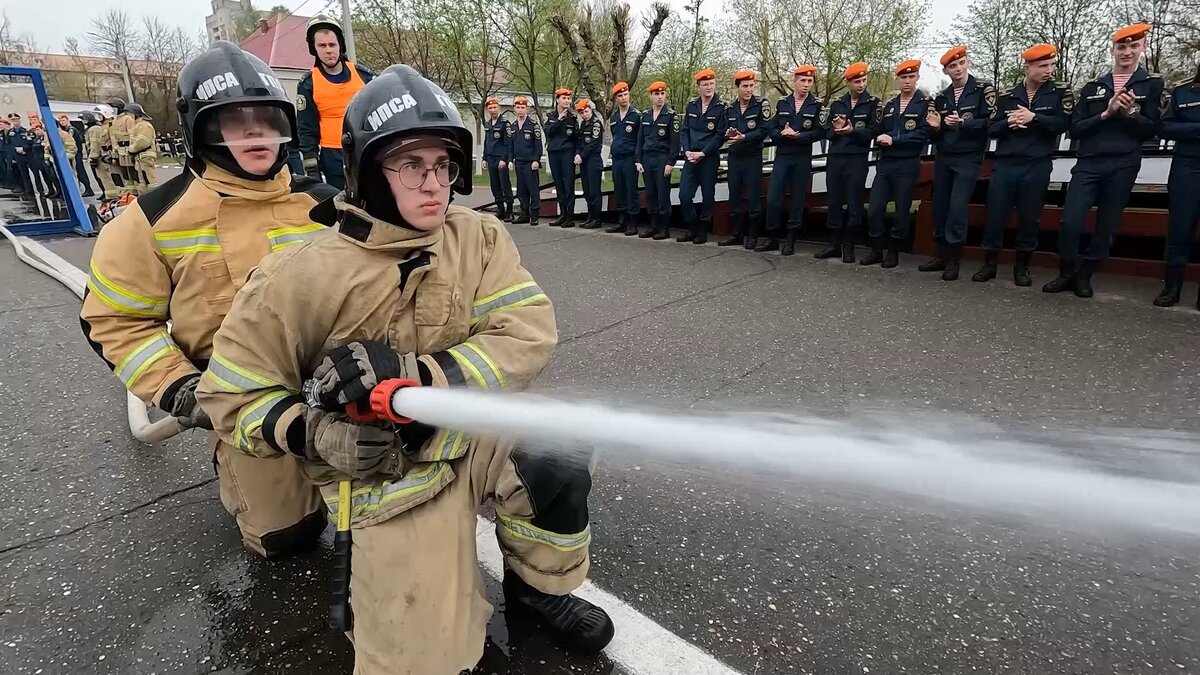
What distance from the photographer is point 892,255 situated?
7055 millimetres

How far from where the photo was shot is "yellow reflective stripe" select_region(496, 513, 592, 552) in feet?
6.44

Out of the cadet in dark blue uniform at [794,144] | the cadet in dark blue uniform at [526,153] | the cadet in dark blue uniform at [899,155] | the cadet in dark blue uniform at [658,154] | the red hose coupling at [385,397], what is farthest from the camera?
the cadet in dark blue uniform at [526,153]

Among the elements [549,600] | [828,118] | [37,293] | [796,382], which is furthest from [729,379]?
[37,293]

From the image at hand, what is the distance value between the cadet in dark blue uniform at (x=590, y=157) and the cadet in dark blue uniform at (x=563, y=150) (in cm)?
16

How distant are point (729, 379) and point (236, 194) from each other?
9.08 feet

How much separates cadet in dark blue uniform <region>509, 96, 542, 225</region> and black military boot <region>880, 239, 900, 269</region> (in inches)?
246

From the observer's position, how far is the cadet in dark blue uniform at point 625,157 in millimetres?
9711

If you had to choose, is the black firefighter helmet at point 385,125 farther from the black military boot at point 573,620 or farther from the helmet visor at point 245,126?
the black military boot at point 573,620

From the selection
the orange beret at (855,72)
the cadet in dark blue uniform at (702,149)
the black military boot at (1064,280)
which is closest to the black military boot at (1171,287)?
the black military boot at (1064,280)

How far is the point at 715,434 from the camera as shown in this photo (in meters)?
1.71

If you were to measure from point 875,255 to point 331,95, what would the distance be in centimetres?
546

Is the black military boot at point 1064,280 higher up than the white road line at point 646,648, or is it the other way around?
the black military boot at point 1064,280

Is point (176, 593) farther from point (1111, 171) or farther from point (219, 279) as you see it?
point (1111, 171)

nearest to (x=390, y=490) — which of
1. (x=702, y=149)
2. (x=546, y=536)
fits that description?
(x=546, y=536)
